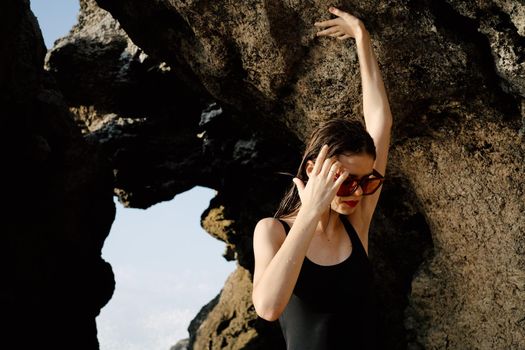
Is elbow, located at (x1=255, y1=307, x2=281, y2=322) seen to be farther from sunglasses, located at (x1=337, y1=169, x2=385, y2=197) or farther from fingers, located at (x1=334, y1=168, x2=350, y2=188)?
sunglasses, located at (x1=337, y1=169, x2=385, y2=197)

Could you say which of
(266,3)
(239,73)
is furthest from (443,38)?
(239,73)

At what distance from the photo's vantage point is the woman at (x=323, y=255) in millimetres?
2365

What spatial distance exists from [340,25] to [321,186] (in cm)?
206

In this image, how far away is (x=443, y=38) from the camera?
4250 mm

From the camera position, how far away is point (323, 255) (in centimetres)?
275

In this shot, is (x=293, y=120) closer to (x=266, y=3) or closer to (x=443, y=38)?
(x=266, y=3)

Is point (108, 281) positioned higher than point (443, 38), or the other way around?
point (443, 38)

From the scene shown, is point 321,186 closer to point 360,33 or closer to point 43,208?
point 360,33

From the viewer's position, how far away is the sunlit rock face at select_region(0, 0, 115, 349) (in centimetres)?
738

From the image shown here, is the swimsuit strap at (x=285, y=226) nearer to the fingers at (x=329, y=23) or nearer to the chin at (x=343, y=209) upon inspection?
the chin at (x=343, y=209)

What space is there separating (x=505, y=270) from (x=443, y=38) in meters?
1.66

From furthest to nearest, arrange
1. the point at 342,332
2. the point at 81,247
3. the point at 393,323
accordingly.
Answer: the point at 81,247 → the point at 393,323 → the point at 342,332

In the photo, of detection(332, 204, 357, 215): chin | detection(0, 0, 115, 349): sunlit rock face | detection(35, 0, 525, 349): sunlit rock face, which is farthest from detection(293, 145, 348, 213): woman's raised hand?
detection(0, 0, 115, 349): sunlit rock face

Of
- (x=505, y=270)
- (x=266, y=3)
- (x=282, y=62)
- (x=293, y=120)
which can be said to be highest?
(x=266, y=3)
